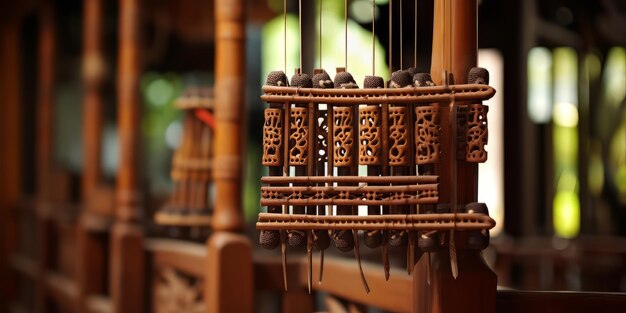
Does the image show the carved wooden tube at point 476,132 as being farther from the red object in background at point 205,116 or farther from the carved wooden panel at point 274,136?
the red object in background at point 205,116

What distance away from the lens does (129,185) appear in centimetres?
571

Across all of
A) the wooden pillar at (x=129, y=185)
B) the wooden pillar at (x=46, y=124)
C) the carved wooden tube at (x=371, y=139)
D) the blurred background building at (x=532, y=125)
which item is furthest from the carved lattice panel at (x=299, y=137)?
the wooden pillar at (x=46, y=124)

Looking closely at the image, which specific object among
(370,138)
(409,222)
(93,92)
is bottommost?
(409,222)

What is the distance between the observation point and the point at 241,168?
13.9 feet

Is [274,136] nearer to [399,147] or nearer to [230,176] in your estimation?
[399,147]

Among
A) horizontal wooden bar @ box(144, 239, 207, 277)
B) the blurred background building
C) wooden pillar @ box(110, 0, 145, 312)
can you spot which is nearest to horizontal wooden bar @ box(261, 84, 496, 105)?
horizontal wooden bar @ box(144, 239, 207, 277)

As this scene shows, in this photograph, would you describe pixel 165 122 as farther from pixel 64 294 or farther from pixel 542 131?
pixel 542 131

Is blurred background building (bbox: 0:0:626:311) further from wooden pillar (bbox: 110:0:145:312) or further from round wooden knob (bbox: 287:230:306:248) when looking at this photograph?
round wooden knob (bbox: 287:230:306:248)

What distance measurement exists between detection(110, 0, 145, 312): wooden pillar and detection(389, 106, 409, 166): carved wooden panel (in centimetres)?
333

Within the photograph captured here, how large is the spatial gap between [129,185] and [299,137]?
3301 mm

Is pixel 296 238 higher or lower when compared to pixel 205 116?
lower

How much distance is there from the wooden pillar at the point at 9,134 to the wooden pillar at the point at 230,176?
601cm

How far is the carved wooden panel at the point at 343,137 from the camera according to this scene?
101 inches

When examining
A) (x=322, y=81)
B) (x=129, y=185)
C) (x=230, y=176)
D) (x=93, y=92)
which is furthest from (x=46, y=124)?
(x=322, y=81)
